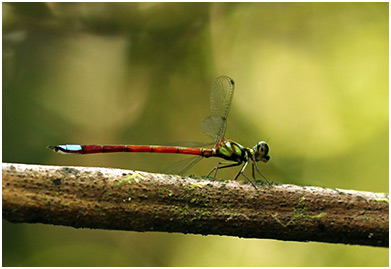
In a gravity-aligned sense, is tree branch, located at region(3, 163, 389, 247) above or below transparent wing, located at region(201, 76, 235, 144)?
below

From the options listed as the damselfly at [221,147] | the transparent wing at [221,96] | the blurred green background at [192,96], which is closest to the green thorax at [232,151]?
the damselfly at [221,147]

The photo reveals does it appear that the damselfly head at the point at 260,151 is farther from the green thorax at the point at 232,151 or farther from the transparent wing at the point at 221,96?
the transparent wing at the point at 221,96

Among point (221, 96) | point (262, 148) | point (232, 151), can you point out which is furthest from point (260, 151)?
point (221, 96)

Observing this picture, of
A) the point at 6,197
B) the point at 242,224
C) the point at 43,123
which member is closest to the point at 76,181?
the point at 6,197

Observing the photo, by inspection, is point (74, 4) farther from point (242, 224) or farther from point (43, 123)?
point (242, 224)

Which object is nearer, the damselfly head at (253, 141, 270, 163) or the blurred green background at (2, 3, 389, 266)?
the damselfly head at (253, 141, 270, 163)

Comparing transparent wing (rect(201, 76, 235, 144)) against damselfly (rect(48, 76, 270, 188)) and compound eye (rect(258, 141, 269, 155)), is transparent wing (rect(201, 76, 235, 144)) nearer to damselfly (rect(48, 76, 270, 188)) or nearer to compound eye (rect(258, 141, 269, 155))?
damselfly (rect(48, 76, 270, 188))

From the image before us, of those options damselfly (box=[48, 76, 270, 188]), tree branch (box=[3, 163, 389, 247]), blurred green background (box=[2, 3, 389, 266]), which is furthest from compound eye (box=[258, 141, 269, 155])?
blurred green background (box=[2, 3, 389, 266])

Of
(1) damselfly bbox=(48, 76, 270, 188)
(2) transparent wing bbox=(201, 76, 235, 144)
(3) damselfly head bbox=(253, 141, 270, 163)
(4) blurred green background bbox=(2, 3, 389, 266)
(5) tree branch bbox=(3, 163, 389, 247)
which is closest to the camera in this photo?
(5) tree branch bbox=(3, 163, 389, 247)
